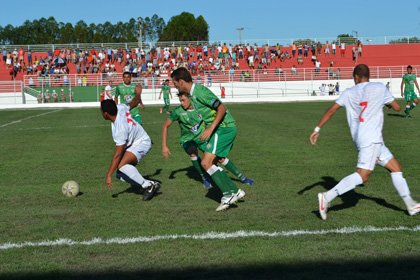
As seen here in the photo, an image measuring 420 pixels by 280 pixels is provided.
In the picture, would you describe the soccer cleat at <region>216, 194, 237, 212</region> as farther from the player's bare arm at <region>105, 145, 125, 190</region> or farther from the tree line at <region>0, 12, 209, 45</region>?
the tree line at <region>0, 12, 209, 45</region>

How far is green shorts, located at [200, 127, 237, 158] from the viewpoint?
784 centimetres

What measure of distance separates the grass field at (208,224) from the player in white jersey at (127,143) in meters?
0.31

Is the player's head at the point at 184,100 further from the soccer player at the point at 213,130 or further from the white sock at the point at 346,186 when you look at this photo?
the white sock at the point at 346,186

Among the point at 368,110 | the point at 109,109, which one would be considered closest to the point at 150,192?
the point at 109,109

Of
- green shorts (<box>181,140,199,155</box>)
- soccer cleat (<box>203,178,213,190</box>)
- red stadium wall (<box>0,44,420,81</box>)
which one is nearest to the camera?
soccer cleat (<box>203,178,213,190</box>)

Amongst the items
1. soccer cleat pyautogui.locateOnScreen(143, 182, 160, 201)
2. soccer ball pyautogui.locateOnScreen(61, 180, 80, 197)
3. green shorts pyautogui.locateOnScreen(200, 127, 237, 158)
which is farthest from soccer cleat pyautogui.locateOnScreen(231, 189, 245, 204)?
soccer ball pyautogui.locateOnScreen(61, 180, 80, 197)

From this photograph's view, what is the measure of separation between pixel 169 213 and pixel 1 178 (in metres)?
4.79

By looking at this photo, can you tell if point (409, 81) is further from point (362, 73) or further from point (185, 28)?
point (185, 28)

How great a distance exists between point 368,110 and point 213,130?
6.43 ft

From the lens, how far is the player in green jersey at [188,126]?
346 inches

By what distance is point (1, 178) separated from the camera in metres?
10.9

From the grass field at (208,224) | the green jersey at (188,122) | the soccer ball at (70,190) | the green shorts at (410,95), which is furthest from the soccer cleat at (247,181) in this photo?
the green shorts at (410,95)

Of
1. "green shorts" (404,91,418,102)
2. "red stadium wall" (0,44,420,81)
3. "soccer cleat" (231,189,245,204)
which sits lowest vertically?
"soccer cleat" (231,189,245,204)

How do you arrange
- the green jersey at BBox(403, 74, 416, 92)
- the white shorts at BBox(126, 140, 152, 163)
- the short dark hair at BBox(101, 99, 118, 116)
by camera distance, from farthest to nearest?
the green jersey at BBox(403, 74, 416, 92) < the white shorts at BBox(126, 140, 152, 163) < the short dark hair at BBox(101, 99, 118, 116)
